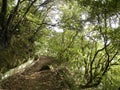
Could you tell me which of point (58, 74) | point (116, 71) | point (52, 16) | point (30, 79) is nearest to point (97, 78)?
point (116, 71)

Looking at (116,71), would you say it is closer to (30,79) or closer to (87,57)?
(87,57)

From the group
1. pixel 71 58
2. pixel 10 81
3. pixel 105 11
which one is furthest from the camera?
pixel 71 58

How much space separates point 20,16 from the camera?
14.9m

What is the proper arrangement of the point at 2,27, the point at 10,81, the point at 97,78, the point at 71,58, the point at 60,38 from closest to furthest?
1. the point at 10,81
2. the point at 2,27
3. the point at 97,78
4. the point at 71,58
5. the point at 60,38

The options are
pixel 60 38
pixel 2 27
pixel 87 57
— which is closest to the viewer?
pixel 2 27

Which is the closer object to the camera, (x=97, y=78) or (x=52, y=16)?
(x=97, y=78)

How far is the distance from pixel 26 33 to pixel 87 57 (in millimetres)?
7013

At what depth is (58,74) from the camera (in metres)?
12.6

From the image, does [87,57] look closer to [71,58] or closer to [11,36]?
[71,58]

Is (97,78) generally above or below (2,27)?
below

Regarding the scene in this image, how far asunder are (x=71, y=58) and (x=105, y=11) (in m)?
13.2

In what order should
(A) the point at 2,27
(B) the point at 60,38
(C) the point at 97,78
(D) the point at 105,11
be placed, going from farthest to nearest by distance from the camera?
(B) the point at 60,38 < (C) the point at 97,78 < (A) the point at 2,27 < (D) the point at 105,11

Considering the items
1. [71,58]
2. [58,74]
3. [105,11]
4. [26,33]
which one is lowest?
[71,58]

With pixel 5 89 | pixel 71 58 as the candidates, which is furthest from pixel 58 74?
pixel 71 58
